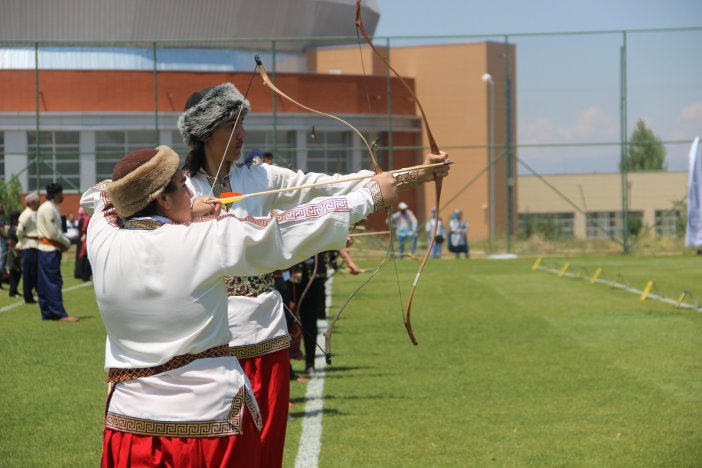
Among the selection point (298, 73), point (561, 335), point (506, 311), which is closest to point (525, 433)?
point (561, 335)

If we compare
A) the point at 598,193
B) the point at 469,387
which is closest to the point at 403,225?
the point at 598,193

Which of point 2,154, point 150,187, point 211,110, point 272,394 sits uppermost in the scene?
point 2,154

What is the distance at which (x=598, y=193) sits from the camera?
36.0 meters

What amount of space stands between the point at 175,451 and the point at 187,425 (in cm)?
9

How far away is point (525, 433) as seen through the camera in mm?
8039

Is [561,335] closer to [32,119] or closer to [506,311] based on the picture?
[506,311]

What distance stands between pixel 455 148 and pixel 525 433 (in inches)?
1108

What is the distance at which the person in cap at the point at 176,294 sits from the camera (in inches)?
142

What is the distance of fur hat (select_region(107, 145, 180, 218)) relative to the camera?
12.1 feet

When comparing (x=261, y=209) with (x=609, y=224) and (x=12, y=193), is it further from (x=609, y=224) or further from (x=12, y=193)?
(x=609, y=224)

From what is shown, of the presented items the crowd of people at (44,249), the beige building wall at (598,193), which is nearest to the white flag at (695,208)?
the crowd of people at (44,249)

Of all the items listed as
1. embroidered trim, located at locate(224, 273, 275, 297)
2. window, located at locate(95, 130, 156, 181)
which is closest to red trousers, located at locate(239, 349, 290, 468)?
embroidered trim, located at locate(224, 273, 275, 297)

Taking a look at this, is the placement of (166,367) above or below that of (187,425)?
above

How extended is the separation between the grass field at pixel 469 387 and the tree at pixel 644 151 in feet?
53.3
